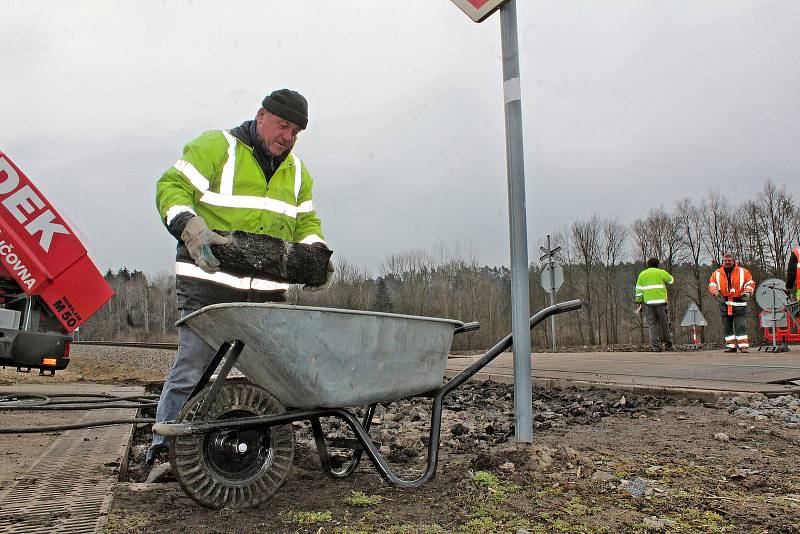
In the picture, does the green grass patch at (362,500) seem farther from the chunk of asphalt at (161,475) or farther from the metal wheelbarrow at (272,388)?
the chunk of asphalt at (161,475)

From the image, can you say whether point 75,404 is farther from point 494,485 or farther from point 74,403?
point 494,485

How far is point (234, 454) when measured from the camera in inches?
98.3

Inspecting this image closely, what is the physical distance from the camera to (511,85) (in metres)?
3.20

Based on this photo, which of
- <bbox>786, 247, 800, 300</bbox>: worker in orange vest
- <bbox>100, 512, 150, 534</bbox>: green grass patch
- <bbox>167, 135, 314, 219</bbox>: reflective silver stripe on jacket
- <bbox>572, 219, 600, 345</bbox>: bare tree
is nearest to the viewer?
<bbox>100, 512, 150, 534</bbox>: green grass patch

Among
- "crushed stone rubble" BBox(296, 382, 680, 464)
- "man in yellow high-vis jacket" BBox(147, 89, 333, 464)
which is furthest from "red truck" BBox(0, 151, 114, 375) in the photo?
"man in yellow high-vis jacket" BBox(147, 89, 333, 464)

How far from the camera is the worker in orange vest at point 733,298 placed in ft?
37.8

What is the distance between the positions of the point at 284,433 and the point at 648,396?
153 inches

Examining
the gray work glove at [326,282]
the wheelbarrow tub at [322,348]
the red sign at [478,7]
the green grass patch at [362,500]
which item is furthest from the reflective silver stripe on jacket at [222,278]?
the red sign at [478,7]

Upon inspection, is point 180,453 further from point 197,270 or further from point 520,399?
point 520,399

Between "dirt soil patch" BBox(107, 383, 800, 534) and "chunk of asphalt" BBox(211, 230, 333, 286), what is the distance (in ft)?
3.23

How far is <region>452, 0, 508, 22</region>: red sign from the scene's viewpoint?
3.15 m

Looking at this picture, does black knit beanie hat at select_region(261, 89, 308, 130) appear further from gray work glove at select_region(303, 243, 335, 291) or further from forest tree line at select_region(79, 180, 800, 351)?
forest tree line at select_region(79, 180, 800, 351)

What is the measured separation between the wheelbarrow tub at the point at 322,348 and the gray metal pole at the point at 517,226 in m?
0.52

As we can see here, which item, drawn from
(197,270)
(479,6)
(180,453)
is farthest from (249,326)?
(479,6)
